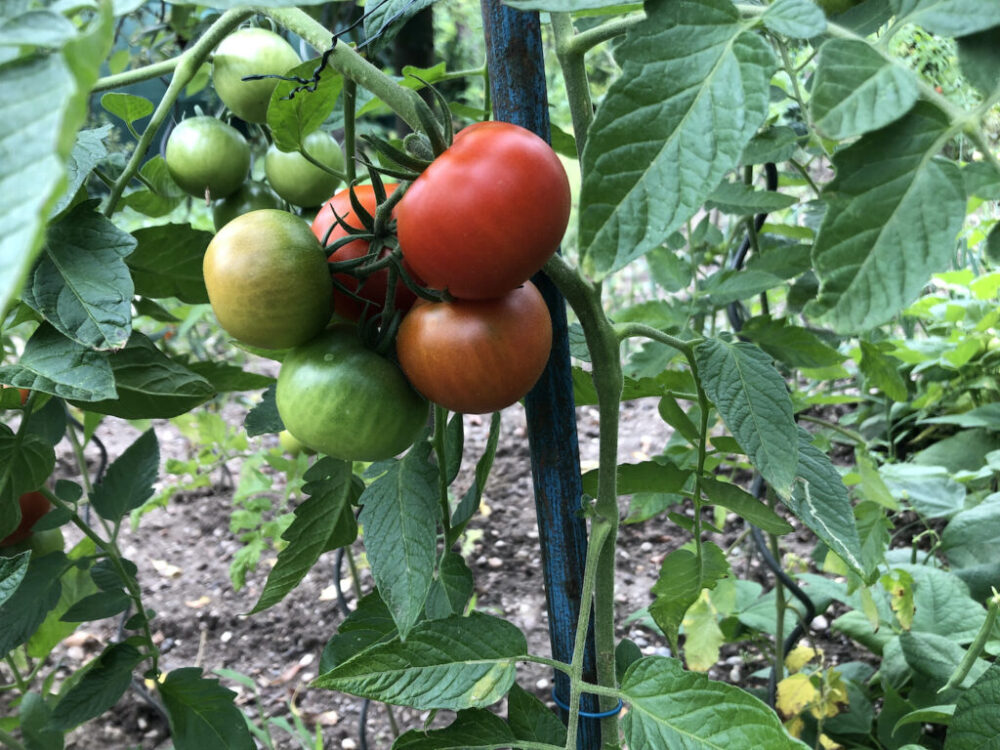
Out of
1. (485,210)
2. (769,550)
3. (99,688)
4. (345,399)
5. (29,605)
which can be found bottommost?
(769,550)

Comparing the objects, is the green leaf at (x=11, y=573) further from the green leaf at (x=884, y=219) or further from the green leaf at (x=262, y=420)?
the green leaf at (x=884, y=219)

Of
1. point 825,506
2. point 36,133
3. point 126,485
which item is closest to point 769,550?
point 825,506

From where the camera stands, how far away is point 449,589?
61cm

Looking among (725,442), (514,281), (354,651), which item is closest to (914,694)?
(725,442)

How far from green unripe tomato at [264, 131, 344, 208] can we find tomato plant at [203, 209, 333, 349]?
5.6 inches

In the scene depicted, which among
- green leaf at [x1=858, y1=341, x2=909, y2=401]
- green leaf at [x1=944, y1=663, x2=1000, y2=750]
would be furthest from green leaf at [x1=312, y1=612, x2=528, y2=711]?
green leaf at [x1=858, y1=341, x2=909, y2=401]

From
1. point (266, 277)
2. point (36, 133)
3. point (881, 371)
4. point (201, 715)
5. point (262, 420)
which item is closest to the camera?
point (36, 133)

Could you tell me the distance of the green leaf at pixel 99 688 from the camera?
0.70m

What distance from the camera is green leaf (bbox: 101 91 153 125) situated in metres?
0.60

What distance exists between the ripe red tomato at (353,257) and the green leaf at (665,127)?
184 mm

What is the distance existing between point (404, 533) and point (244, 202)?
30cm

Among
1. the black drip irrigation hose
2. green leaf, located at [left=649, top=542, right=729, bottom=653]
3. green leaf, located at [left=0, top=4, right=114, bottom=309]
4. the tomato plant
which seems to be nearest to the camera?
green leaf, located at [left=0, top=4, right=114, bottom=309]

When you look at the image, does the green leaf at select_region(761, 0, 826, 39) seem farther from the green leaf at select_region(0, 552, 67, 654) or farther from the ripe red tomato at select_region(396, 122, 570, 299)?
the green leaf at select_region(0, 552, 67, 654)

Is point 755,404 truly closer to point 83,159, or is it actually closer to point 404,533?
point 404,533
